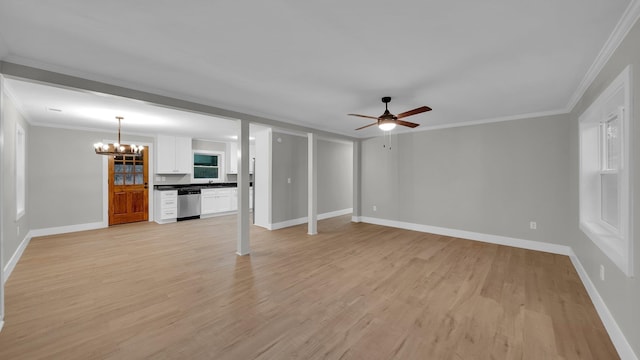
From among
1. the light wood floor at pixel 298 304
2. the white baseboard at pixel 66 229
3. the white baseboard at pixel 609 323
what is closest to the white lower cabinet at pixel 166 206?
the white baseboard at pixel 66 229

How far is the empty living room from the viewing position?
70.2 inches

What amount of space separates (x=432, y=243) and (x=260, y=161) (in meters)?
4.27

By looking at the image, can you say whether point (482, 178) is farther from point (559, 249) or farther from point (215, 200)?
point (215, 200)

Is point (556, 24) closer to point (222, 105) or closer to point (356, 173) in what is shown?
point (222, 105)

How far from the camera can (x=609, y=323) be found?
2.08m

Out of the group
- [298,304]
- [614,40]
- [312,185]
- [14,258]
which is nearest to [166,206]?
[14,258]

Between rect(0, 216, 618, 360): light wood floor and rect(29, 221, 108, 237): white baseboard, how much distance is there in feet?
4.18

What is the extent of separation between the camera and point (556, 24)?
5.74 feet

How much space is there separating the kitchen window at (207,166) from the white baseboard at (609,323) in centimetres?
857

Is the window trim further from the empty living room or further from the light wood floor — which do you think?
Answer: the light wood floor

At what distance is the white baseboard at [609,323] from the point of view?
5.73 ft

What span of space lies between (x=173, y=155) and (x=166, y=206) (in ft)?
4.82

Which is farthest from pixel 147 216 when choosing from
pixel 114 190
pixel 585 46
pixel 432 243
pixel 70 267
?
pixel 585 46

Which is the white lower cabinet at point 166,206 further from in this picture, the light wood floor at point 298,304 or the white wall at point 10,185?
the white wall at point 10,185
